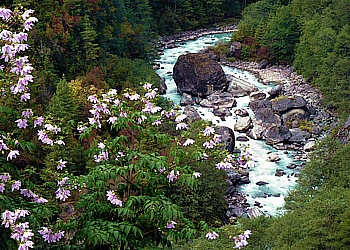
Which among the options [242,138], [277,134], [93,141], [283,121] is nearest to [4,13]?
[93,141]

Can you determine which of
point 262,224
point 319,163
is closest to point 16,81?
point 262,224

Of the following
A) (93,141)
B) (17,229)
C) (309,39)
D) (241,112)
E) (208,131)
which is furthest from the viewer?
(309,39)

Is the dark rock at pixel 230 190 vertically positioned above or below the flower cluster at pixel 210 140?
below

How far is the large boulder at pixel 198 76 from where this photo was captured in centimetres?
3466

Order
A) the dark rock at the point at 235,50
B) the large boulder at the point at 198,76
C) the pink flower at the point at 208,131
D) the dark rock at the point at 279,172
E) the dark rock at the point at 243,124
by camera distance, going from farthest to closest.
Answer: the dark rock at the point at 235,50
the large boulder at the point at 198,76
the dark rock at the point at 243,124
the dark rock at the point at 279,172
the pink flower at the point at 208,131

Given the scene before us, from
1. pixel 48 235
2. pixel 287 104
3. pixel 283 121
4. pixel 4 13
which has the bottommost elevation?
pixel 283 121

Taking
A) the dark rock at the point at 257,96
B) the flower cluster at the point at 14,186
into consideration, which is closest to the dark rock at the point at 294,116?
the dark rock at the point at 257,96

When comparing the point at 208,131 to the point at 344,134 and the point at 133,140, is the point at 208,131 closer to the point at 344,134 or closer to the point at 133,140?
the point at 133,140

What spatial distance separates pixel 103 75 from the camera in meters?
28.5

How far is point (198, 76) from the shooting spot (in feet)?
114

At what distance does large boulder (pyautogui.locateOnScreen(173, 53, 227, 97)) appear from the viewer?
34656 millimetres

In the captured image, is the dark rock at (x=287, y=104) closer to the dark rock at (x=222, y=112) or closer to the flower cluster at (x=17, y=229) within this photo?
the dark rock at (x=222, y=112)

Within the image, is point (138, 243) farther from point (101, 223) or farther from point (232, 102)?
point (232, 102)

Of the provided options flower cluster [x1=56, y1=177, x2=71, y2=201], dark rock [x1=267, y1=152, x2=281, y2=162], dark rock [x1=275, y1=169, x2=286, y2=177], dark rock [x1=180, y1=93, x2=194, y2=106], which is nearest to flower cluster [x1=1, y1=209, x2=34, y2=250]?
flower cluster [x1=56, y1=177, x2=71, y2=201]
